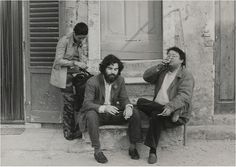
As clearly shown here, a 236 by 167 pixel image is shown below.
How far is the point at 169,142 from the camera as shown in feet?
21.3

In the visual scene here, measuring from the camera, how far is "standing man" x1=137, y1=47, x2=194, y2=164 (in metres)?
6.05

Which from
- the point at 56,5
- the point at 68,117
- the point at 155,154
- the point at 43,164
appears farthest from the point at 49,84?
the point at 155,154

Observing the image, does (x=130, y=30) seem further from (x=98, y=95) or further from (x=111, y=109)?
(x=111, y=109)

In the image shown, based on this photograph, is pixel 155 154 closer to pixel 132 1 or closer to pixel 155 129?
pixel 155 129

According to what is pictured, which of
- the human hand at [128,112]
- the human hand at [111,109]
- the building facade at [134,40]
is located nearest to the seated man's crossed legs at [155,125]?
the human hand at [128,112]

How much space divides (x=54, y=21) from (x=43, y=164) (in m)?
2.18

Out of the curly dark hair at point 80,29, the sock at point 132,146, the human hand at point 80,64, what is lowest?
the sock at point 132,146

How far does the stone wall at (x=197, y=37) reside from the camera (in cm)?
704

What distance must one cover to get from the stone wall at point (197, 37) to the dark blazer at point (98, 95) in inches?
45.9

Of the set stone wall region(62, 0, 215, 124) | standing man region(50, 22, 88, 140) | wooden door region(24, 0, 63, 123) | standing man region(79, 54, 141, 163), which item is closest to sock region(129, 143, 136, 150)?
standing man region(79, 54, 141, 163)

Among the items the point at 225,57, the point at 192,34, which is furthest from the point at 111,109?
the point at 225,57

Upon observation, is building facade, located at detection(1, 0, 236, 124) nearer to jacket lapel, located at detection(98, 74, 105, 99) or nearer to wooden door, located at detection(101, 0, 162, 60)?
wooden door, located at detection(101, 0, 162, 60)

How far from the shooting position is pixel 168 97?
636cm

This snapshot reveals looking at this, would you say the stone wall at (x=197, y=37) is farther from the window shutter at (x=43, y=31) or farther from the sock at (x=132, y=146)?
Answer: the window shutter at (x=43, y=31)
